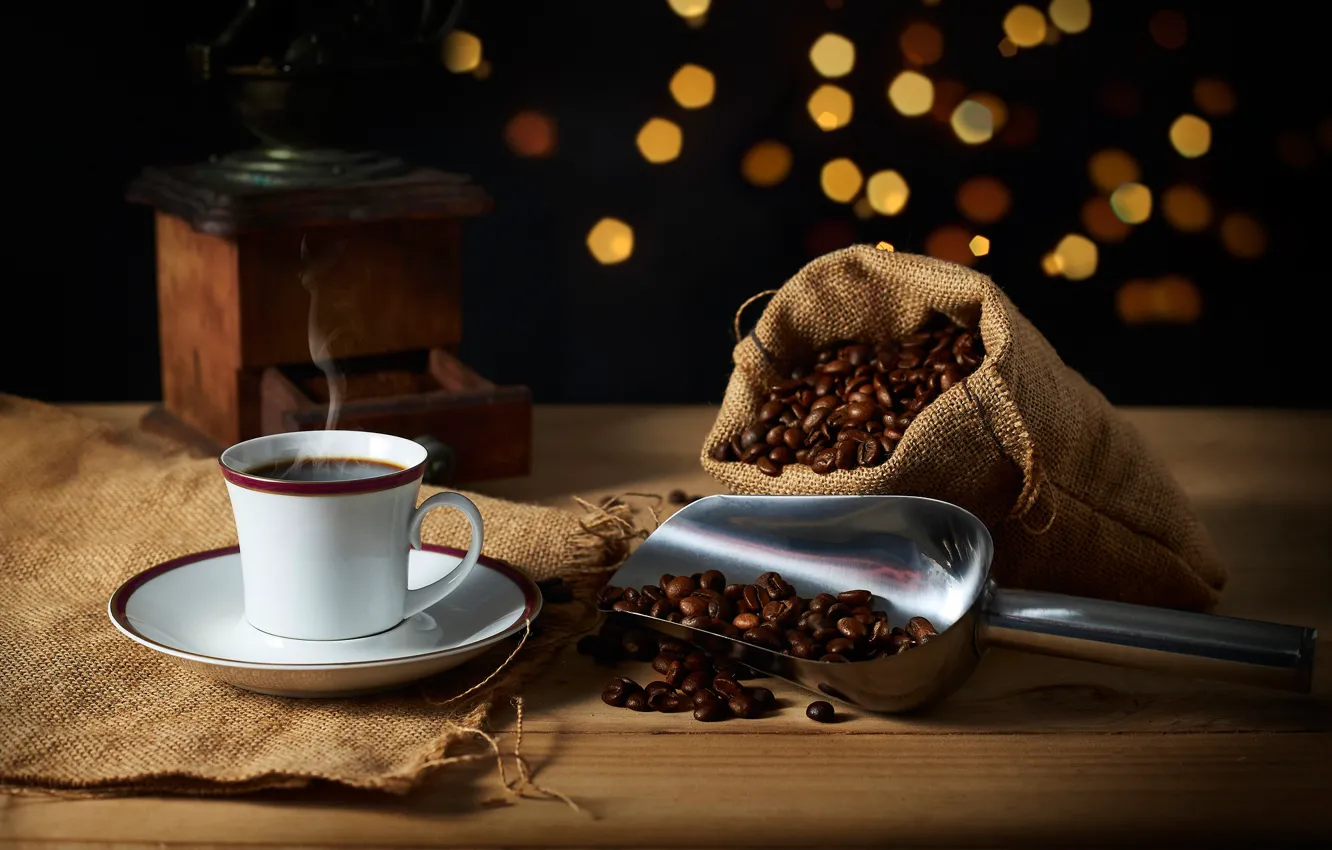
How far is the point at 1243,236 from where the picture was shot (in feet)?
6.72

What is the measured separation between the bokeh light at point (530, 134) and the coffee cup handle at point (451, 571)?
3.53 ft

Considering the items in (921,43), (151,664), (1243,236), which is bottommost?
(151,664)

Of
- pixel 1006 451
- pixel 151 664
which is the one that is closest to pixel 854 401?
pixel 1006 451

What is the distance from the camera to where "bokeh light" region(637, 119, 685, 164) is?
198 cm

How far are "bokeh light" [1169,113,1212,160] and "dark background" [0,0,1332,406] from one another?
0.01 meters

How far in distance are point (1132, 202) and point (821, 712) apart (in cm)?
133

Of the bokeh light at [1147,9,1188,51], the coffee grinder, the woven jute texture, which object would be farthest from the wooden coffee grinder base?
the bokeh light at [1147,9,1188,51]

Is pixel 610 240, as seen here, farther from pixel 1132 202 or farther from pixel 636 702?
pixel 636 702

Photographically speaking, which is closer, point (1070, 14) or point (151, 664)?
point (151, 664)

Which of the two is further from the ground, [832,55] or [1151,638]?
[832,55]

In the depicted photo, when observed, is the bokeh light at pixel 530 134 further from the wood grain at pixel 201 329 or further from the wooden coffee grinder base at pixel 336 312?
the wood grain at pixel 201 329

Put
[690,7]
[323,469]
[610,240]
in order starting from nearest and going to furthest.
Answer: [323,469] < [690,7] < [610,240]

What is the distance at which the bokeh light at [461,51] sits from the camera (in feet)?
6.34

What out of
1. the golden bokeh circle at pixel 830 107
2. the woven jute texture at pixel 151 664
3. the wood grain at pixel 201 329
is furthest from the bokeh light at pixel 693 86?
the woven jute texture at pixel 151 664
